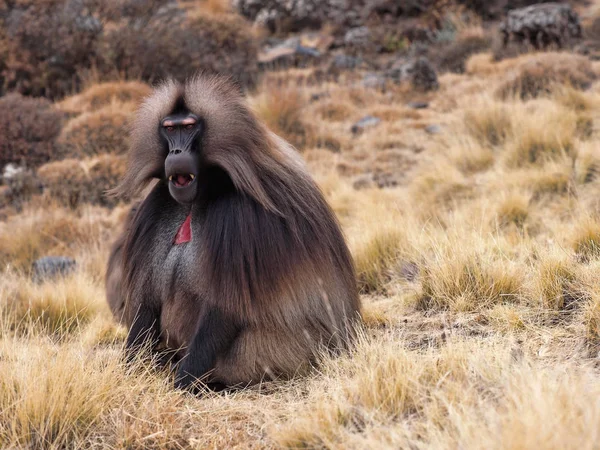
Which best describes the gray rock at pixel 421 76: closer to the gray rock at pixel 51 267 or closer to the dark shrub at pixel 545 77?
the dark shrub at pixel 545 77

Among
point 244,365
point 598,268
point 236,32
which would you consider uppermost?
point 236,32

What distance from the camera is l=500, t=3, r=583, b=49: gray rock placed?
1107cm

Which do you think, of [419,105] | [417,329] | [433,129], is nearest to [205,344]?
[417,329]

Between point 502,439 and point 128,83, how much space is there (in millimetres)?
8867

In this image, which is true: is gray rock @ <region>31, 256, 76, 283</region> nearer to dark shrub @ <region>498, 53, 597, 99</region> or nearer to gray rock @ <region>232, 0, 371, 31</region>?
dark shrub @ <region>498, 53, 597, 99</region>

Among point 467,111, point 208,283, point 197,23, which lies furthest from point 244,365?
point 197,23

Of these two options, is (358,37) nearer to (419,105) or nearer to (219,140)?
(419,105)

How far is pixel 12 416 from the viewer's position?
238 cm

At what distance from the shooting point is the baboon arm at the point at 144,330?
3.21 m

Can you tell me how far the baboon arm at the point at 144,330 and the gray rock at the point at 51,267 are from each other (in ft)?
7.94

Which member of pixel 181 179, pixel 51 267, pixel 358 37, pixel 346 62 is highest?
pixel 358 37

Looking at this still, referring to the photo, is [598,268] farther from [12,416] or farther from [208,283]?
[12,416]

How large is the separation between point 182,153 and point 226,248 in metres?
0.42

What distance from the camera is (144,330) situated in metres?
3.24
